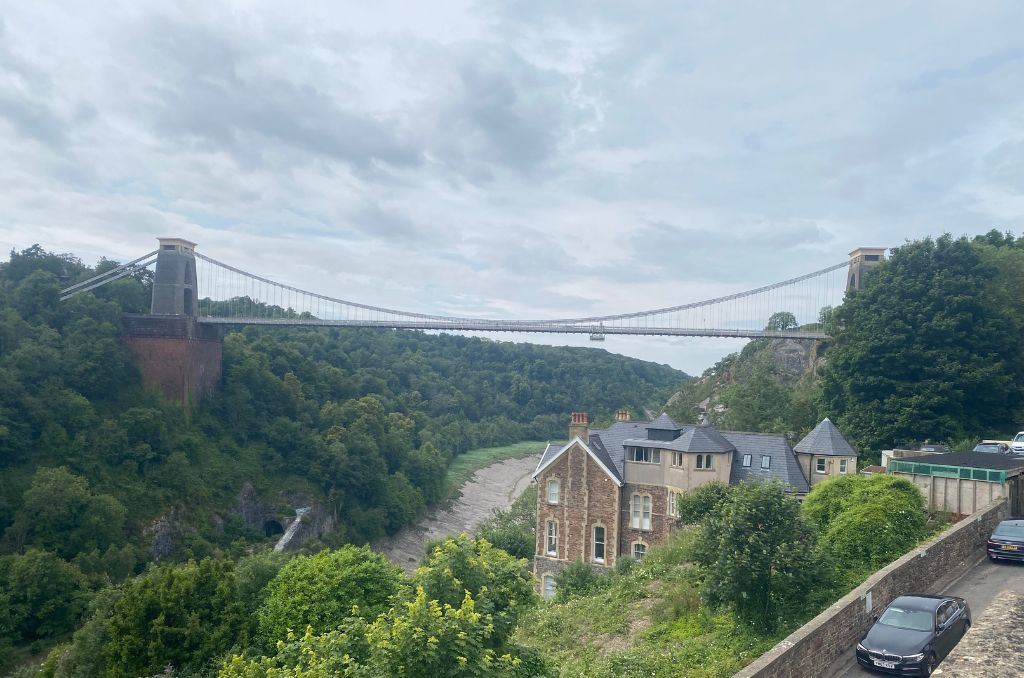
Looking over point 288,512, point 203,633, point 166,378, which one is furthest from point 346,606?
point 166,378

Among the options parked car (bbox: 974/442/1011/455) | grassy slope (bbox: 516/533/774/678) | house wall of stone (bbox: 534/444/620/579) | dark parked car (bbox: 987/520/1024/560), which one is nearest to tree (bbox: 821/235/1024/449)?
parked car (bbox: 974/442/1011/455)

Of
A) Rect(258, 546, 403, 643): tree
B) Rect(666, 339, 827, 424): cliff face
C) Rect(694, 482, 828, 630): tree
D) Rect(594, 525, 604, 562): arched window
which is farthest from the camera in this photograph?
Rect(666, 339, 827, 424): cliff face

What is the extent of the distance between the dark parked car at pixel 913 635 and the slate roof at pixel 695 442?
51.0ft

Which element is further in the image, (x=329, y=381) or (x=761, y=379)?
(x=329, y=381)

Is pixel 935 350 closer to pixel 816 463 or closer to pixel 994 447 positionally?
pixel 994 447

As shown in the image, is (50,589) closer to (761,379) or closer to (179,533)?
(179,533)

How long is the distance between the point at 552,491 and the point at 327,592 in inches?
562

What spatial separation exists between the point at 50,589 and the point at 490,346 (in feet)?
355

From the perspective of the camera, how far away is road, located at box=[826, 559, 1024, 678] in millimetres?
13921

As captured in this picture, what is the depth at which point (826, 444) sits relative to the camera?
2817cm

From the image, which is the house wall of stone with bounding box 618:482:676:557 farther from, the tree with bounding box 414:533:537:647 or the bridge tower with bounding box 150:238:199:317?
the bridge tower with bounding box 150:238:199:317

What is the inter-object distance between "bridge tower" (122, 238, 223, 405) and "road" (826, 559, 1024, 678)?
171ft

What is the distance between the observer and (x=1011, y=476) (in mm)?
20266

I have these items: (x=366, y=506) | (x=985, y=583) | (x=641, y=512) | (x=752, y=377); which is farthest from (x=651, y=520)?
(x=366, y=506)
